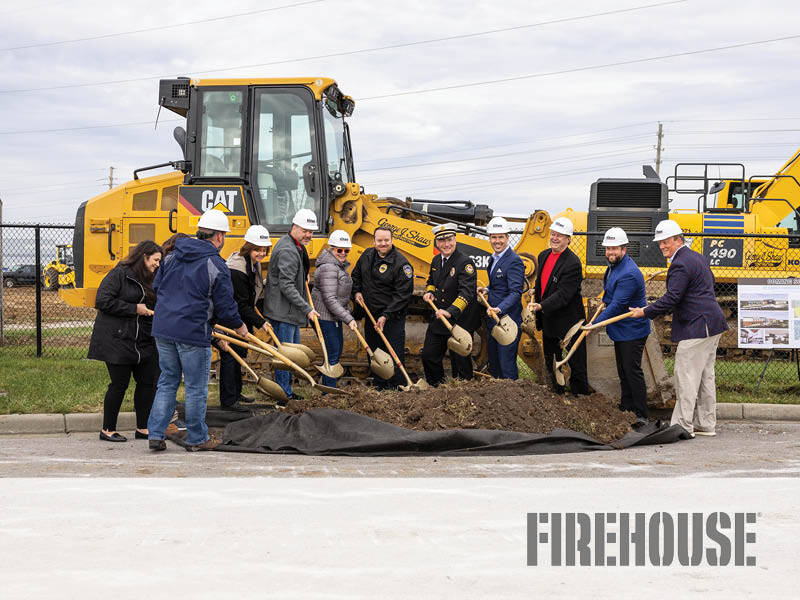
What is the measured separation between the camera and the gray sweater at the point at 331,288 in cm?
1048

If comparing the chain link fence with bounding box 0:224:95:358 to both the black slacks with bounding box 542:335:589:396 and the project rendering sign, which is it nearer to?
the black slacks with bounding box 542:335:589:396

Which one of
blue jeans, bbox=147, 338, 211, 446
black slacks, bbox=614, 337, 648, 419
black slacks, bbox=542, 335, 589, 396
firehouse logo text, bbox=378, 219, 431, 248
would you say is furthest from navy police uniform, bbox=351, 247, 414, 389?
blue jeans, bbox=147, 338, 211, 446

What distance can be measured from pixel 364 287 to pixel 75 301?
3.98 metres

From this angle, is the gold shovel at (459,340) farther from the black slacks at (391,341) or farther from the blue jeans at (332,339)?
the blue jeans at (332,339)

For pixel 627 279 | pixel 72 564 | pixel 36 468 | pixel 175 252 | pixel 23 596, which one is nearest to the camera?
pixel 23 596

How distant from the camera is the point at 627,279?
382 inches

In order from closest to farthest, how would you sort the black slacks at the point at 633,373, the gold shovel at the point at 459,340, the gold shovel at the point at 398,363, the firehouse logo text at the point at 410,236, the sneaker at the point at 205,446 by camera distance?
1. the sneaker at the point at 205,446
2. the black slacks at the point at 633,373
3. the gold shovel at the point at 398,363
4. the gold shovel at the point at 459,340
5. the firehouse logo text at the point at 410,236

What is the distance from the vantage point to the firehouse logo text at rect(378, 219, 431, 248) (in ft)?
40.2

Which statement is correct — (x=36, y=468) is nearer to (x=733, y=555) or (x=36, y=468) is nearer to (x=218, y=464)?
(x=218, y=464)

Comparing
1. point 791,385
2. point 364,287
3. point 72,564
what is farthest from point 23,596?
point 791,385

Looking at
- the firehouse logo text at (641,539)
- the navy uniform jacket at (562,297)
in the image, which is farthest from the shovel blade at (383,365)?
the firehouse logo text at (641,539)

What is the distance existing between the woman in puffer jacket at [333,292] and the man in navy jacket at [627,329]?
285cm

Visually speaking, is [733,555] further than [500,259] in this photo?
No

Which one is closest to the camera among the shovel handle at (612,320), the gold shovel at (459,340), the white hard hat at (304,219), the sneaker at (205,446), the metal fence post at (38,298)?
the sneaker at (205,446)
